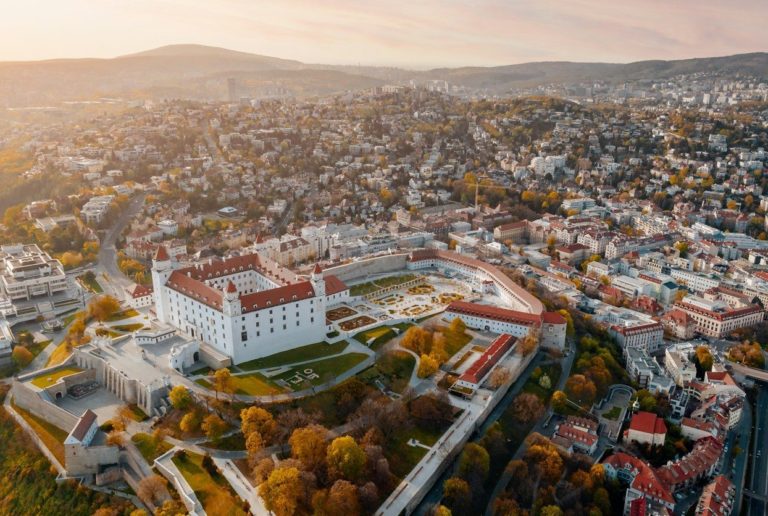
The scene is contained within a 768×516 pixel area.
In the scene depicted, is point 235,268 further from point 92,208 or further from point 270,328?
point 92,208

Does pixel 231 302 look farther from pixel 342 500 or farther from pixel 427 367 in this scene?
pixel 342 500

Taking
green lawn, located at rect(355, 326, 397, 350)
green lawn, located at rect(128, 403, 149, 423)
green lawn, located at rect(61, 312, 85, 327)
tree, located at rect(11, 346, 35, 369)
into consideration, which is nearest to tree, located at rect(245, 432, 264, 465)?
green lawn, located at rect(128, 403, 149, 423)

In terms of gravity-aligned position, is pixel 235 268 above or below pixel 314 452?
above

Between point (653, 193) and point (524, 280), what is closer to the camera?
point (524, 280)

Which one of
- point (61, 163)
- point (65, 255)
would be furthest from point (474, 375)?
point (61, 163)

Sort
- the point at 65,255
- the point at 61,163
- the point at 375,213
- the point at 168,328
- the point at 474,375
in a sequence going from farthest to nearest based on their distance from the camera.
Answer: the point at 61,163
the point at 375,213
the point at 65,255
the point at 168,328
the point at 474,375
